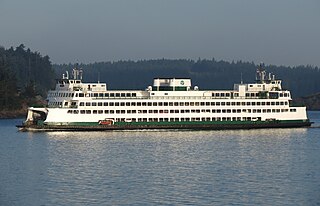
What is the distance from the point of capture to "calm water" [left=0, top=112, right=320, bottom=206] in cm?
4531

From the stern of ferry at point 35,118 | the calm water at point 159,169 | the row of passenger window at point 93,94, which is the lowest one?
the calm water at point 159,169

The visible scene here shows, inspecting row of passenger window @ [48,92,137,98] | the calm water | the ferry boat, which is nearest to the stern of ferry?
the ferry boat

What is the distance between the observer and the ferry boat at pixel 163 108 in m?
88.8

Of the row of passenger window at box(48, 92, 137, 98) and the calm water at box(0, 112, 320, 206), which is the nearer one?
the calm water at box(0, 112, 320, 206)

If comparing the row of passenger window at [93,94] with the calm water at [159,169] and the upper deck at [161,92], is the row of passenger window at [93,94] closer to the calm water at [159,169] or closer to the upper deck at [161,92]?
the upper deck at [161,92]

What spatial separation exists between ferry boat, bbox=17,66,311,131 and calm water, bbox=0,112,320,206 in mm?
2558

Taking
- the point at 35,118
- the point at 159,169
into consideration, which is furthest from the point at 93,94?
the point at 159,169

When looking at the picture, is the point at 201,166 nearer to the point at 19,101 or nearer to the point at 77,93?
the point at 77,93

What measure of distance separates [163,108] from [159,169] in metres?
34.5

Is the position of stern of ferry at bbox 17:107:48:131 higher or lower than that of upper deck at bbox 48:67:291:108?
lower

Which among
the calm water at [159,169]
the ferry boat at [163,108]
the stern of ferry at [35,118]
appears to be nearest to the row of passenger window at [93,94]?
the ferry boat at [163,108]

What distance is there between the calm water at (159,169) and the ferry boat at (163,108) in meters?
2.56

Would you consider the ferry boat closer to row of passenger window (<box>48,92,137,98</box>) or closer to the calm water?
row of passenger window (<box>48,92,137,98</box>)

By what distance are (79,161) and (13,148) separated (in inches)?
538
